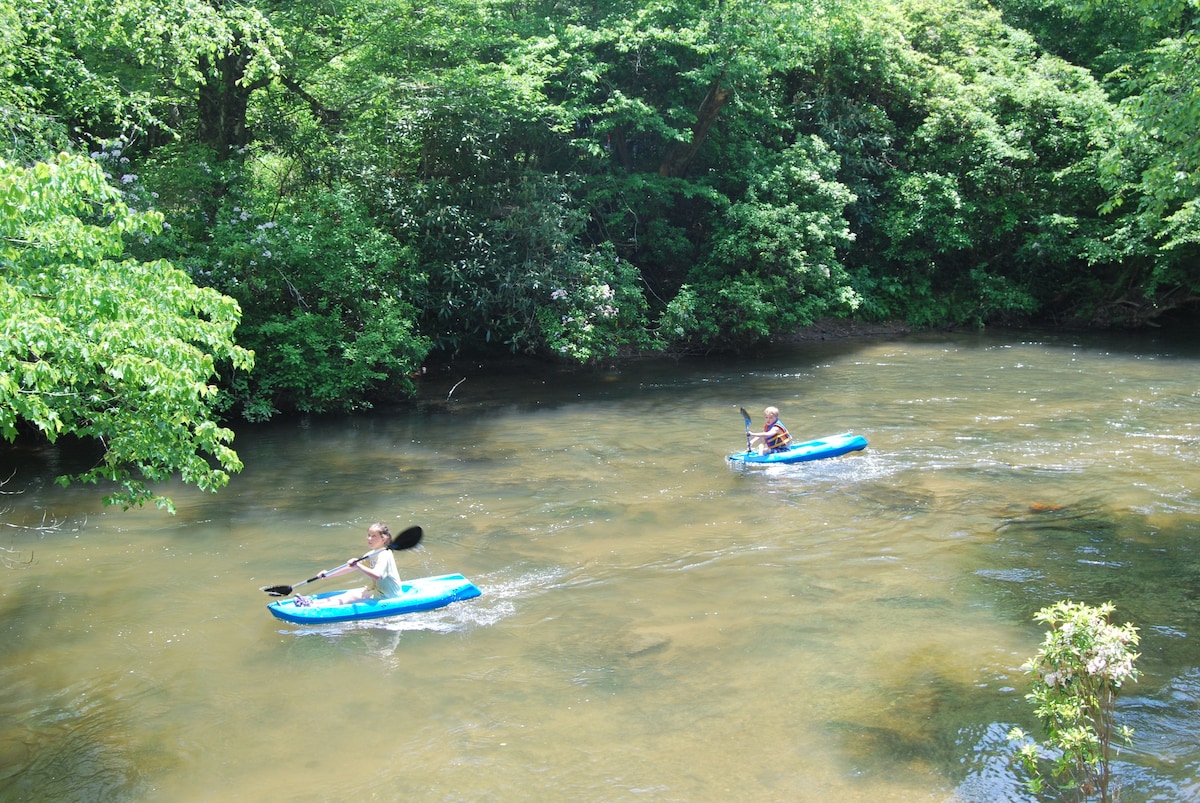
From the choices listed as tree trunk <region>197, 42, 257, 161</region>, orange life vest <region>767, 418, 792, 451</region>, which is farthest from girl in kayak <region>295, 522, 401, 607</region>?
tree trunk <region>197, 42, 257, 161</region>

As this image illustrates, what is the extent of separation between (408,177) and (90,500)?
28.3 feet

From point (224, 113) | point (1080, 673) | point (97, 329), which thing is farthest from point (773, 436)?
point (224, 113)

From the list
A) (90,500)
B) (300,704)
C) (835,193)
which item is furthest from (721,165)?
(300,704)

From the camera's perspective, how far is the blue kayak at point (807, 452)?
12383 millimetres

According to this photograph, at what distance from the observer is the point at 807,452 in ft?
40.8

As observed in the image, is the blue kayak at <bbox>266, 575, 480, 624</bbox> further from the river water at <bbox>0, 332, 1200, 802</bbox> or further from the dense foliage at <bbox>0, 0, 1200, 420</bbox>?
the dense foliage at <bbox>0, 0, 1200, 420</bbox>

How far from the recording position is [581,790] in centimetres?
562

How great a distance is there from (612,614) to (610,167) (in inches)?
558

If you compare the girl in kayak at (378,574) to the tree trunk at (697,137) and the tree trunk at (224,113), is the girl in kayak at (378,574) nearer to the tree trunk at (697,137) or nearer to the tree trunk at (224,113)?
the tree trunk at (224,113)

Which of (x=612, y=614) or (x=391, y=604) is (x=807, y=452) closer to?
(x=612, y=614)

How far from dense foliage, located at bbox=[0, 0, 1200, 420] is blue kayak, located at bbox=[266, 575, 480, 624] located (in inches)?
216

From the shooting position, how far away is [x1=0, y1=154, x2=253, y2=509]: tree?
551cm

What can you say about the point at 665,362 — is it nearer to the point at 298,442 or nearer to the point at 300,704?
the point at 298,442

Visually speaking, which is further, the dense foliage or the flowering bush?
the dense foliage
